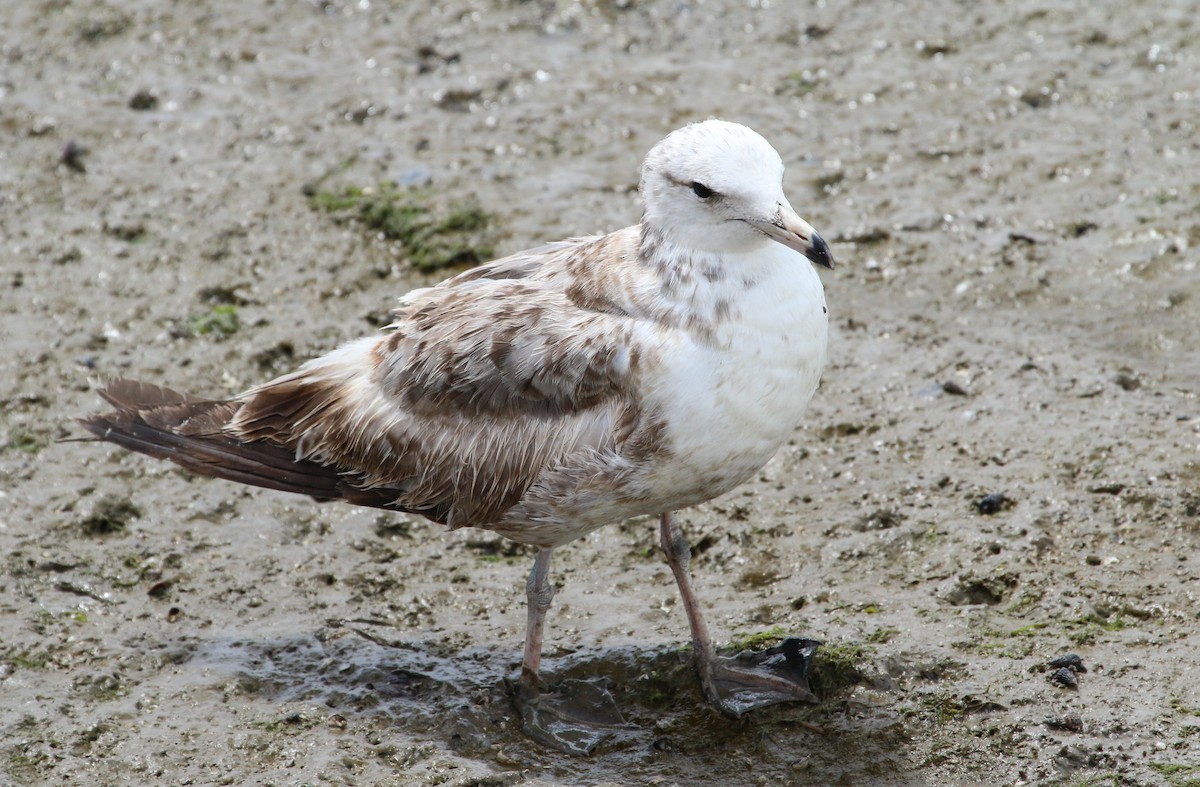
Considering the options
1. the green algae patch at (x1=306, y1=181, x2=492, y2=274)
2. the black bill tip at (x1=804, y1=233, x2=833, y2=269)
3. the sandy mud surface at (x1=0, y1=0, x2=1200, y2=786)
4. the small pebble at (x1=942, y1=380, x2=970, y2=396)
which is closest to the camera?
the black bill tip at (x1=804, y1=233, x2=833, y2=269)

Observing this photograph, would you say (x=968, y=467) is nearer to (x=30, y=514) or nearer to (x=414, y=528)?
(x=414, y=528)

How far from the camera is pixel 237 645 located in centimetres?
539

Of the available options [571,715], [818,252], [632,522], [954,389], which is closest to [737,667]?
[571,715]

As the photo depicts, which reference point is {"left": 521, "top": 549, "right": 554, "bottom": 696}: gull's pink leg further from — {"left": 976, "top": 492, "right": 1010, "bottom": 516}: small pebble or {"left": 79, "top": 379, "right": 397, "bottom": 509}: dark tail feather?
{"left": 976, "top": 492, "right": 1010, "bottom": 516}: small pebble

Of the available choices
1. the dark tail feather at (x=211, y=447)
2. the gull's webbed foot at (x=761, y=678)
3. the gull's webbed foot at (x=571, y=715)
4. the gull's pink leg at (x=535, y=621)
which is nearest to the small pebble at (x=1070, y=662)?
the gull's webbed foot at (x=761, y=678)

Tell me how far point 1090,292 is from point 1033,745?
2.91m

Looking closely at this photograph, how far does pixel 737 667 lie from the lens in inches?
200

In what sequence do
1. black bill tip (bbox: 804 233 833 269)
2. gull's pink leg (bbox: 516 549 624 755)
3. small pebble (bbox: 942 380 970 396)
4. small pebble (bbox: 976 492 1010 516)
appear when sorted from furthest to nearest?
small pebble (bbox: 942 380 970 396)
small pebble (bbox: 976 492 1010 516)
gull's pink leg (bbox: 516 549 624 755)
black bill tip (bbox: 804 233 833 269)

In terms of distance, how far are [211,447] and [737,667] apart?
211cm

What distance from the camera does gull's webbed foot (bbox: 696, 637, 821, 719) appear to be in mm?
4914

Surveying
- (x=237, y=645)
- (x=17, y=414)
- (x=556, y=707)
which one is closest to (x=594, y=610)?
(x=556, y=707)

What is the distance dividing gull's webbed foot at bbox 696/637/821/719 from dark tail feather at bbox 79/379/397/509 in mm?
1332

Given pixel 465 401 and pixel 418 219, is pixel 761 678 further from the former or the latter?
pixel 418 219

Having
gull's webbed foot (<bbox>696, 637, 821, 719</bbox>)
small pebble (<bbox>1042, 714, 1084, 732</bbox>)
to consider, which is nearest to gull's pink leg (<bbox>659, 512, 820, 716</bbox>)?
gull's webbed foot (<bbox>696, 637, 821, 719</bbox>)
